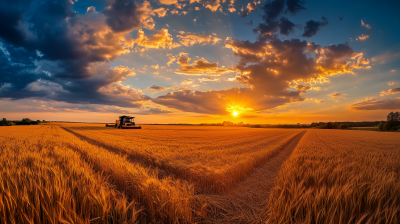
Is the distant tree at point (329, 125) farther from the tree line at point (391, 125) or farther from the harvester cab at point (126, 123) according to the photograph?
the harvester cab at point (126, 123)

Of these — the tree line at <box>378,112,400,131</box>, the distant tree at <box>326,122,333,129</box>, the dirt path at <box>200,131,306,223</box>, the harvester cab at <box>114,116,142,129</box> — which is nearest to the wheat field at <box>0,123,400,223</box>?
the dirt path at <box>200,131,306,223</box>

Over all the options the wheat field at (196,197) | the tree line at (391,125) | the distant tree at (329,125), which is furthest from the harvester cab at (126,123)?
the distant tree at (329,125)

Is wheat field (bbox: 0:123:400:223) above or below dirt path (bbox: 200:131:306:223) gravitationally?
above

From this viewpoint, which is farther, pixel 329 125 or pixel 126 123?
pixel 329 125

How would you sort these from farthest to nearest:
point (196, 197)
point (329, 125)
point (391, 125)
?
point (329, 125), point (391, 125), point (196, 197)

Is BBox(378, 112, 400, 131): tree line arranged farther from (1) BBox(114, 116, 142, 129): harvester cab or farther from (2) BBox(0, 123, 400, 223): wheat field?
(1) BBox(114, 116, 142, 129): harvester cab

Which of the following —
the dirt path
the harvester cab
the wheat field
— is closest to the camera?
the wheat field

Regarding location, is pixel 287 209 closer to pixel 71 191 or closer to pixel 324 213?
pixel 324 213

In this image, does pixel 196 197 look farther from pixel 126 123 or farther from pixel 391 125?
pixel 391 125

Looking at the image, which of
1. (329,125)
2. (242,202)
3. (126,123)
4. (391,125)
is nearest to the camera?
(242,202)

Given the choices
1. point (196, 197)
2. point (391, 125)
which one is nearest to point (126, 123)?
point (196, 197)

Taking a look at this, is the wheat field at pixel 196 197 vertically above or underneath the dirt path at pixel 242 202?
above

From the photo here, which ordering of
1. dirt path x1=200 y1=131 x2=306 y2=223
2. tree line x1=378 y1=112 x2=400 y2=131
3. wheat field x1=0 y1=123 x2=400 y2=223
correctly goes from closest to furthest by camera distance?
1. wheat field x1=0 y1=123 x2=400 y2=223
2. dirt path x1=200 y1=131 x2=306 y2=223
3. tree line x1=378 y1=112 x2=400 y2=131

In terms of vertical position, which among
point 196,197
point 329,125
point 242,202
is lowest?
point 329,125
